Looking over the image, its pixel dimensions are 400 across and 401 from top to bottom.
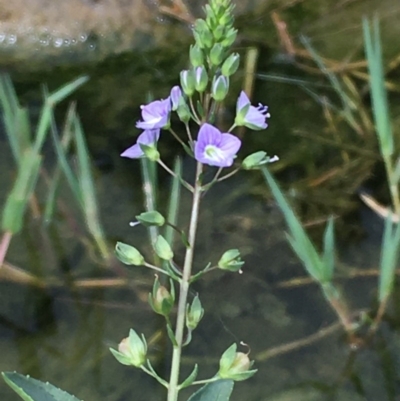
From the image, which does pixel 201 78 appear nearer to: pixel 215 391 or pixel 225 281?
pixel 215 391

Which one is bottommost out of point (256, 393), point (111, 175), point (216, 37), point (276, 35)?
point (256, 393)

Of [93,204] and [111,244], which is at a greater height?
[93,204]

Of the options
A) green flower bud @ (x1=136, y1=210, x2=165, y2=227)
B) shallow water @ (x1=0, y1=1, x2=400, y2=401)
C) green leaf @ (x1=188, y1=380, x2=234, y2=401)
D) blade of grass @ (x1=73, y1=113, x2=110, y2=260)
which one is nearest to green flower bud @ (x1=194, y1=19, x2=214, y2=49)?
green flower bud @ (x1=136, y1=210, x2=165, y2=227)

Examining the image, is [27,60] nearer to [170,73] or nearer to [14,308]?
[170,73]

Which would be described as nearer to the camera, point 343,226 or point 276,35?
point 343,226

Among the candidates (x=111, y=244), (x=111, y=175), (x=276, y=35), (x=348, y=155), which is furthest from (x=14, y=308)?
(x=276, y=35)

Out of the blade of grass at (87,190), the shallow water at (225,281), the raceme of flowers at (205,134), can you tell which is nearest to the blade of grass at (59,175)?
the blade of grass at (87,190)
